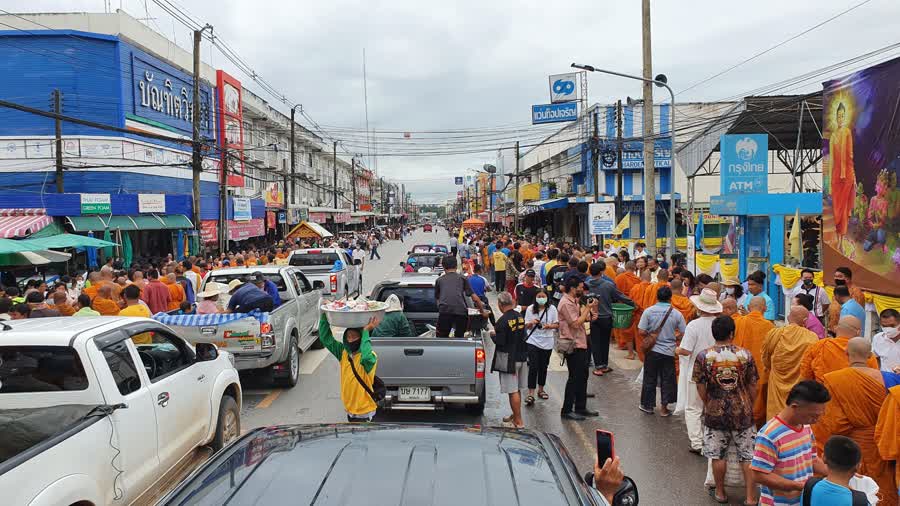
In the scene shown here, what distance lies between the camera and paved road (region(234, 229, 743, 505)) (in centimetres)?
639

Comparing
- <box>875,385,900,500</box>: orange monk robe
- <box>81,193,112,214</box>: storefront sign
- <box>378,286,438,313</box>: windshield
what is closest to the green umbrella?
<box>81,193,112,214</box>: storefront sign

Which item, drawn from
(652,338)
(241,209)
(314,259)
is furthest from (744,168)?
(241,209)

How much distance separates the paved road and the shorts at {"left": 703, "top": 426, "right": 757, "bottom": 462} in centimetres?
44

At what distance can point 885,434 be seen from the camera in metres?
4.57

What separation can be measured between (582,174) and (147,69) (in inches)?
1121

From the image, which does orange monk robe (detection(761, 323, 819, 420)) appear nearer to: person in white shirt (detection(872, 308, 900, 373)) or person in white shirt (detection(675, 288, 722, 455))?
person in white shirt (detection(675, 288, 722, 455))

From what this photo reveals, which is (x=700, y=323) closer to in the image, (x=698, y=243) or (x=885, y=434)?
(x=885, y=434)

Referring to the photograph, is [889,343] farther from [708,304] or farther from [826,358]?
[708,304]

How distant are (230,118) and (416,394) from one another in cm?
3615

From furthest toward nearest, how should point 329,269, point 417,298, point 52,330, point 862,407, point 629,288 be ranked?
point 329,269 → point 629,288 → point 417,298 → point 862,407 → point 52,330

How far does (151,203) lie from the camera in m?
25.5

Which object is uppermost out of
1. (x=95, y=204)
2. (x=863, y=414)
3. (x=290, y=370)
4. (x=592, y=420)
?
(x=95, y=204)

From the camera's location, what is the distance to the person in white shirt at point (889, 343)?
21.6 ft

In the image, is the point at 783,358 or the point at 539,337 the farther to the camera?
the point at 539,337
